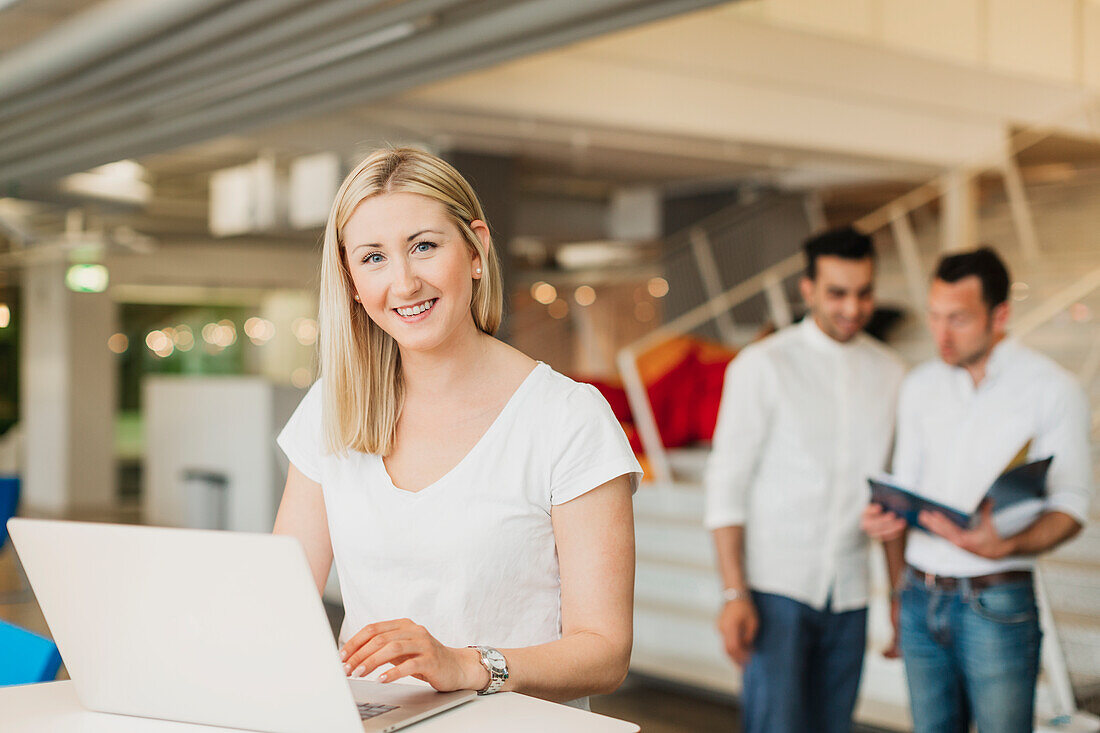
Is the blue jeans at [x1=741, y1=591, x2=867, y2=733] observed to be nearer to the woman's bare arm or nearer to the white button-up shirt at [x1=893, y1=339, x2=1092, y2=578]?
the white button-up shirt at [x1=893, y1=339, x2=1092, y2=578]

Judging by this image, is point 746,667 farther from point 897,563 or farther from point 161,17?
point 161,17


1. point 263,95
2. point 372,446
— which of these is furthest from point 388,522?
point 263,95

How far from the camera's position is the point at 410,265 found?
1643mm

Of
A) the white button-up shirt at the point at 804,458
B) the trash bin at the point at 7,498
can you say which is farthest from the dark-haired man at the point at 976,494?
the trash bin at the point at 7,498

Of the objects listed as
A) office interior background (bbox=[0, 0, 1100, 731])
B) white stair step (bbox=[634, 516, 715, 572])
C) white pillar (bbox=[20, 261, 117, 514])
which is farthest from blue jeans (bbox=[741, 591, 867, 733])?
white pillar (bbox=[20, 261, 117, 514])

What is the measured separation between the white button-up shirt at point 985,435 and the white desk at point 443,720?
1930mm

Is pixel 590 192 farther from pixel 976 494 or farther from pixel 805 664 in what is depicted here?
pixel 976 494

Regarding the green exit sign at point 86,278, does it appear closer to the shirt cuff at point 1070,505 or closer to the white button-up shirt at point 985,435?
→ the white button-up shirt at point 985,435

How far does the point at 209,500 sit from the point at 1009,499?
845cm

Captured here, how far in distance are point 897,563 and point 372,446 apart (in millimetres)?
2108

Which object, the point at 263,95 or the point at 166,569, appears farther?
the point at 263,95

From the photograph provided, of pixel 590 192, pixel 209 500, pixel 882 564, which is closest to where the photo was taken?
pixel 882 564

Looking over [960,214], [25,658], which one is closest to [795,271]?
[960,214]

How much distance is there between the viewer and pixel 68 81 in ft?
18.9
